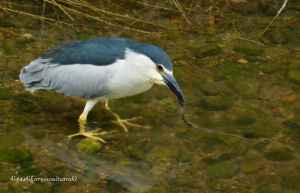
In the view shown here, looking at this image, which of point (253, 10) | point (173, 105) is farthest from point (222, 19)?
point (173, 105)

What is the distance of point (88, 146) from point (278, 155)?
2.23 m

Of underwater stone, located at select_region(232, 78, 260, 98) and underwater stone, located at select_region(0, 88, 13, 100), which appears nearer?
underwater stone, located at select_region(0, 88, 13, 100)

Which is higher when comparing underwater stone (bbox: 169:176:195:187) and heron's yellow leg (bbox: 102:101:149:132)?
underwater stone (bbox: 169:176:195:187)

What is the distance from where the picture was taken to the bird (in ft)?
16.9

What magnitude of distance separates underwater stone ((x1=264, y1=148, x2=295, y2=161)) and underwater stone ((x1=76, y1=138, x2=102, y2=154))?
199 centimetres

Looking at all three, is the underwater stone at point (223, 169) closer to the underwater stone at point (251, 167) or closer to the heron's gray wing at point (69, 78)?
the underwater stone at point (251, 167)

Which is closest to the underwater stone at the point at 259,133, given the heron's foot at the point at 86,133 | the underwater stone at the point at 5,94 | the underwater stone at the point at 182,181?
the underwater stone at the point at 182,181

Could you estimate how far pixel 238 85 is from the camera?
6484mm

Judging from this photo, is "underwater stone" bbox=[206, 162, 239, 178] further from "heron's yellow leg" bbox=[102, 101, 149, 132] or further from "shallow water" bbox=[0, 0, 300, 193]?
"heron's yellow leg" bbox=[102, 101, 149, 132]

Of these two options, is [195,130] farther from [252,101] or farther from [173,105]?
[252,101]

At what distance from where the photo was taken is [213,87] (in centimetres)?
644

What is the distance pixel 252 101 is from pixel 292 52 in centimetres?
163

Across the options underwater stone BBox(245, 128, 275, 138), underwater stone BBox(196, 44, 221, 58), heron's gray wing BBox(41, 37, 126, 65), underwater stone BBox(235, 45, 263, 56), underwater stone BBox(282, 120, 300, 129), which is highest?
heron's gray wing BBox(41, 37, 126, 65)

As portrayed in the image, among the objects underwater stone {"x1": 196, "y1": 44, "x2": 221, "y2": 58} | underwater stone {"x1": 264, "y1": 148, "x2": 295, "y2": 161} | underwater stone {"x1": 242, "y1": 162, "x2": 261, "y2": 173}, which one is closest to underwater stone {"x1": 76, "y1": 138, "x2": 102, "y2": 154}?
underwater stone {"x1": 242, "y1": 162, "x2": 261, "y2": 173}
